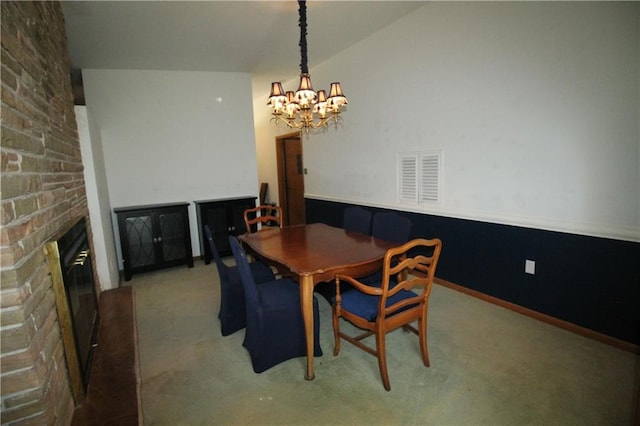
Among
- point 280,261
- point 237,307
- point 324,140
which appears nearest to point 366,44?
point 324,140

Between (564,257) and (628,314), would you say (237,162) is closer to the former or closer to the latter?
(564,257)

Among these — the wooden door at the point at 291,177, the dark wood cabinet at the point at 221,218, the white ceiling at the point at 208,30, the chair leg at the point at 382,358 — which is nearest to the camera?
the chair leg at the point at 382,358

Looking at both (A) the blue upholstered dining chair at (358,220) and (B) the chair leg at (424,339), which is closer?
(B) the chair leg at (424,339)

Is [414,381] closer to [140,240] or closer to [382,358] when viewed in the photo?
[382,358]

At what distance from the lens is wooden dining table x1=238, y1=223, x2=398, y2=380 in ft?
6.47

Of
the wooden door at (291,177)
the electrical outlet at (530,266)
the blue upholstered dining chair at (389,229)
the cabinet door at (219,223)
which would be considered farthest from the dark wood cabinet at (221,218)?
the electrical outlet at (530,266)

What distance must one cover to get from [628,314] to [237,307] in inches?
111

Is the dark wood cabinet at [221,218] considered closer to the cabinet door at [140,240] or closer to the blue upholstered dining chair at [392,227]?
the cabinet door at [140,240]

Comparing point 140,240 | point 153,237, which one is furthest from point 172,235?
point 140,240

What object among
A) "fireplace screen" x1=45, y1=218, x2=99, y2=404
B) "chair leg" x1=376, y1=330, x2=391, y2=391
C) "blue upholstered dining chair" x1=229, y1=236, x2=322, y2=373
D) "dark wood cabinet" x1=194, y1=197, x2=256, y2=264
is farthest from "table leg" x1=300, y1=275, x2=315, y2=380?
"dark wood cabinet" x1=194, y1=197, x2=256, y2=264

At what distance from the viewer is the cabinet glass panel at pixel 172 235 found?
4.18 m

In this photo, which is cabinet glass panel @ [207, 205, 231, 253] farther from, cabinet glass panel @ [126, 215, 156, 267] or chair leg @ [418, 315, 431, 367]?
chair leg @ [418, 315, 431, 367]

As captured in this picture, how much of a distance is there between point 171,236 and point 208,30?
2.54 meters

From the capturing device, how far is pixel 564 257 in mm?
2406
